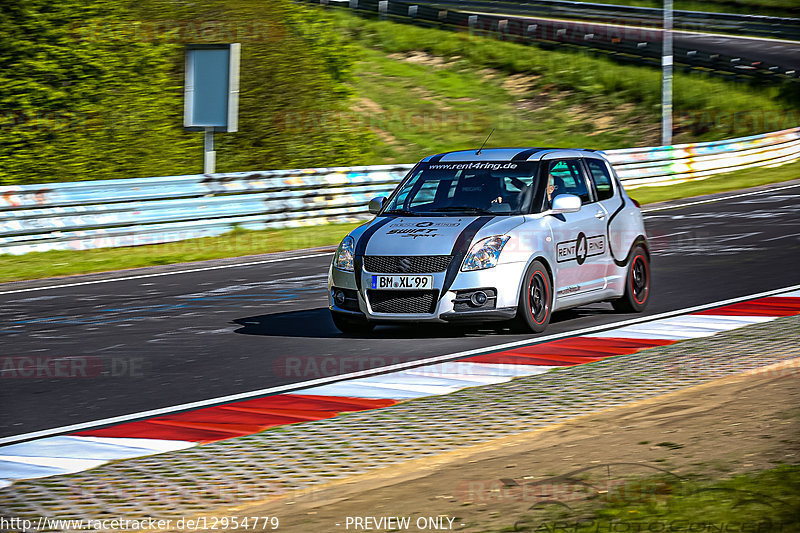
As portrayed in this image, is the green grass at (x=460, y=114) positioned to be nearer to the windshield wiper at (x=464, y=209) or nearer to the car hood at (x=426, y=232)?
the windshield wiper at (x=464, y=209)

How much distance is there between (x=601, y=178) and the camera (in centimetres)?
1211

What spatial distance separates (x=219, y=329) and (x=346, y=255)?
1.51 meters

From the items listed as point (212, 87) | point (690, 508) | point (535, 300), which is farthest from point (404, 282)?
point (212, 87)

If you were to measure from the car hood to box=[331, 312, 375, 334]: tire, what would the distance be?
24.0 inches

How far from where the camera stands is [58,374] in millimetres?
9273

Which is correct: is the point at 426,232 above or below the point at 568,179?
below

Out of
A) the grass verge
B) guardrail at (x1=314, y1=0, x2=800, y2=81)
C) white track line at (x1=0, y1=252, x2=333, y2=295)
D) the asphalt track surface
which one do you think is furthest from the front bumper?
guardrail at (x1=314, y1=0, x2=800, y2=81)

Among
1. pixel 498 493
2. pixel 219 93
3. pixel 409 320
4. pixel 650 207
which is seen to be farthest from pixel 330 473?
pixel 650 207

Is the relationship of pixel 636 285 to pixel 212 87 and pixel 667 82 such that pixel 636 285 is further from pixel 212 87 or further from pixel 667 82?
pixel 667 82

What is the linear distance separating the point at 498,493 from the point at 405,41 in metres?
43.1

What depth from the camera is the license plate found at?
10.4m

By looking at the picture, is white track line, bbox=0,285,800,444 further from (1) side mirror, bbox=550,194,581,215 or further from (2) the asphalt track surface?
(1) side mirror, bbox=550,194,581,215

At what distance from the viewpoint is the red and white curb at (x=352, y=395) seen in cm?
675

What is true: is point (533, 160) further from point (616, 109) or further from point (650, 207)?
point (616, 109)
